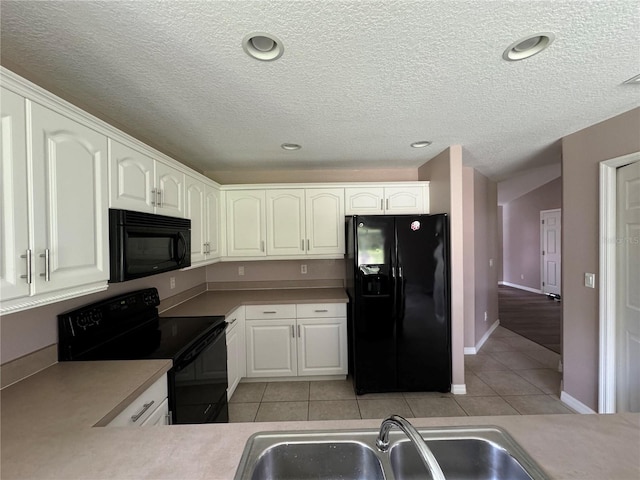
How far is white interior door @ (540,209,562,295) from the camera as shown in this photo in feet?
19.4

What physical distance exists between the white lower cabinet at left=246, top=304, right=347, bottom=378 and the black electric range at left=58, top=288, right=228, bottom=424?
587 mm

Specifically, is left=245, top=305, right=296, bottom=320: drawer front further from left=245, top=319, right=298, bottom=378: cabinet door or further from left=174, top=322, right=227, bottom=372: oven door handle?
left=174, top=322, right=227, bottom=372: oven door handle

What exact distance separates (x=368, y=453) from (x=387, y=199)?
2.55 meters

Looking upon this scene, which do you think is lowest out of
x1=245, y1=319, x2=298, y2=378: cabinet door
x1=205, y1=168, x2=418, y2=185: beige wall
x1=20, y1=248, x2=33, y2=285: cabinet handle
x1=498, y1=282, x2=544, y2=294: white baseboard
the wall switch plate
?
x1=498, y1=282, x2=544, y2=294: white baseboard

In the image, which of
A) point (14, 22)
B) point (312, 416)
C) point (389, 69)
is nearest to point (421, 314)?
point (312, 416)

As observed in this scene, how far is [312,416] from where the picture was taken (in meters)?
2.23

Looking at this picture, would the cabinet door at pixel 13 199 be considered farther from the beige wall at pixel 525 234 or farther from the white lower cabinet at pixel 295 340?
the beige wall at pixel 525 234

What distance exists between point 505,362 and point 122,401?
3741 mm

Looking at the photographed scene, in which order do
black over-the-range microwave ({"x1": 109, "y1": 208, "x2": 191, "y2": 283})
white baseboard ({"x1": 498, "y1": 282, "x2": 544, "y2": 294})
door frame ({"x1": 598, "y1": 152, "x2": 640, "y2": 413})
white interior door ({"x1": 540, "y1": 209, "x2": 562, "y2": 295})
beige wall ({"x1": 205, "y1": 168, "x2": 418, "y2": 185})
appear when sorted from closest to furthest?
black over-the-range microwave ({"x1": 109, "y1": 208, "x2": 191, "y2": 283}), door frame ({"x1": 598, "y1": 152, "x2": 640, "y2": 413}), beige wall ({"x1": 205, "y1": 168, "x2": 418, "y2": 185}), white interior door ({"x1": 540, "y1": 209, "x2": 562, "y2": 295}), white baseboard ({"x1": 498, "y1": 282, "x2": 544, "y2": 294})

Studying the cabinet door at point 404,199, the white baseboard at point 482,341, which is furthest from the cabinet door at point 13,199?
the white baseboard at point 482,341

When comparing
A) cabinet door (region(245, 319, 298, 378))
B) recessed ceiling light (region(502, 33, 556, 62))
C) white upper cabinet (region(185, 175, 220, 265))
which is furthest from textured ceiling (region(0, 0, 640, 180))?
cabinet door (region(245, 319, 298, 378))

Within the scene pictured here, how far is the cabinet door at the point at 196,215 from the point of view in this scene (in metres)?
2.27

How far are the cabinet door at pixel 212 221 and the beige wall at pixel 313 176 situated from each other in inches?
18.9

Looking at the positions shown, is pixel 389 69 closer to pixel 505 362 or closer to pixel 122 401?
pixel 122 401
